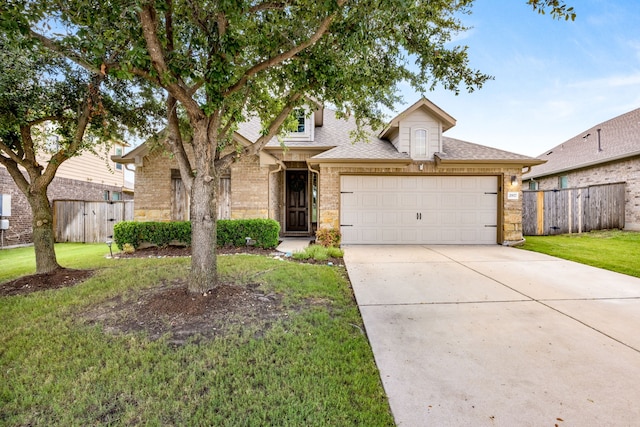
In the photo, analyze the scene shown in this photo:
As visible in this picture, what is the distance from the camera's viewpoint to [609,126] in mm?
14477

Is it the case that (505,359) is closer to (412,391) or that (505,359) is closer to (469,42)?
(412,391)

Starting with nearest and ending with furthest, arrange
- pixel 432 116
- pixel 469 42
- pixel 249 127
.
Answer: pixel 469 42 < pixel 432 116 < pixel 249 127

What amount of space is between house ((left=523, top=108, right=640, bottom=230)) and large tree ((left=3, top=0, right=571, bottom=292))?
39.4ft

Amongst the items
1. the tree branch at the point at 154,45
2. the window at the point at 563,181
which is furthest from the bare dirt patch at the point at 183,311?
the window at the point at 563,181

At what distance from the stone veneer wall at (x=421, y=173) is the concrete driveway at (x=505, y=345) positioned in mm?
3402

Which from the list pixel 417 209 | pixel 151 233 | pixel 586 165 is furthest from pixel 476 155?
pixel 151 233

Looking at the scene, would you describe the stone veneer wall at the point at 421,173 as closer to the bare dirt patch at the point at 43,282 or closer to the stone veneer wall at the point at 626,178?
the bare dirt patch at the point at 43,282

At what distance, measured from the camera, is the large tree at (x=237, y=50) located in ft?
10.6

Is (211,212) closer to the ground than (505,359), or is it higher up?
higher up

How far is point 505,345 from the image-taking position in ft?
9.44

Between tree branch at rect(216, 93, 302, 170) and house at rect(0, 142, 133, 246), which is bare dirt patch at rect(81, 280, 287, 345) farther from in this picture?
house at rect(0, 142, 133, 246)

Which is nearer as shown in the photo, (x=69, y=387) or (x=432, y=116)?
(x=69, y=387)

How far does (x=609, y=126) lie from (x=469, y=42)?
1601 centimetres

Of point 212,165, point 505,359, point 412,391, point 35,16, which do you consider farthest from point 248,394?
point 35,16
